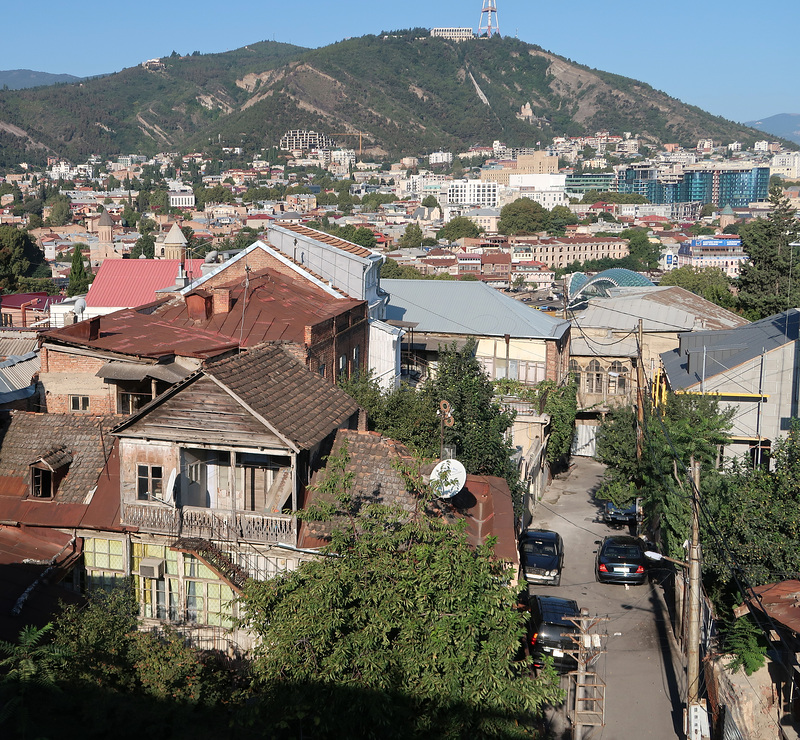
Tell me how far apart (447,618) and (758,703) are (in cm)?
536

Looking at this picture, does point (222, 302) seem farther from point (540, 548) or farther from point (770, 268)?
point (770, 268)

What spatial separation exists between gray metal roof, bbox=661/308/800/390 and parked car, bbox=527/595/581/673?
912cm

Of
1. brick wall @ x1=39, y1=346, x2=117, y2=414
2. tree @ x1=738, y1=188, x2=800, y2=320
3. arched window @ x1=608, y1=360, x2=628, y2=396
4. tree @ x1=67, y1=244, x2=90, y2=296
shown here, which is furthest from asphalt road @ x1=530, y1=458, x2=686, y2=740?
tree @ x1=67, y1=244, x2=90, y2=296

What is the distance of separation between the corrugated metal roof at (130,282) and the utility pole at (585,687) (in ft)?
80.4

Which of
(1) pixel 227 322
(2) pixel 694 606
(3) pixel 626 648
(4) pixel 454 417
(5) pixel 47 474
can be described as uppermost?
(1) pixel 227 322

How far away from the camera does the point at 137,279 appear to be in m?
34.7

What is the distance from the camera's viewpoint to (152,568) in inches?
464

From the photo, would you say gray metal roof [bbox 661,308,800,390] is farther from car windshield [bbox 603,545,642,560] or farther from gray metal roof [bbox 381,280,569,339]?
car windshield [bbox 603,545,642,560]

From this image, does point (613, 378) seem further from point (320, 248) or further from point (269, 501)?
point (269, 501)

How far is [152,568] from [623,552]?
1062 centimetres

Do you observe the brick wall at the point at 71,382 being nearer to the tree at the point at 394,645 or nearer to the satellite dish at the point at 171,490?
the satellite dish at the point at 171,490

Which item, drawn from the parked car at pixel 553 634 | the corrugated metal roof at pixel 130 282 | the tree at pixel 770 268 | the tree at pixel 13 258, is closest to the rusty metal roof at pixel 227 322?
the parked car at pixel 553 634

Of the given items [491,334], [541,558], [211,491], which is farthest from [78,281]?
[211,491]

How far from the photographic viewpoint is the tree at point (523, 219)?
7190 inches
